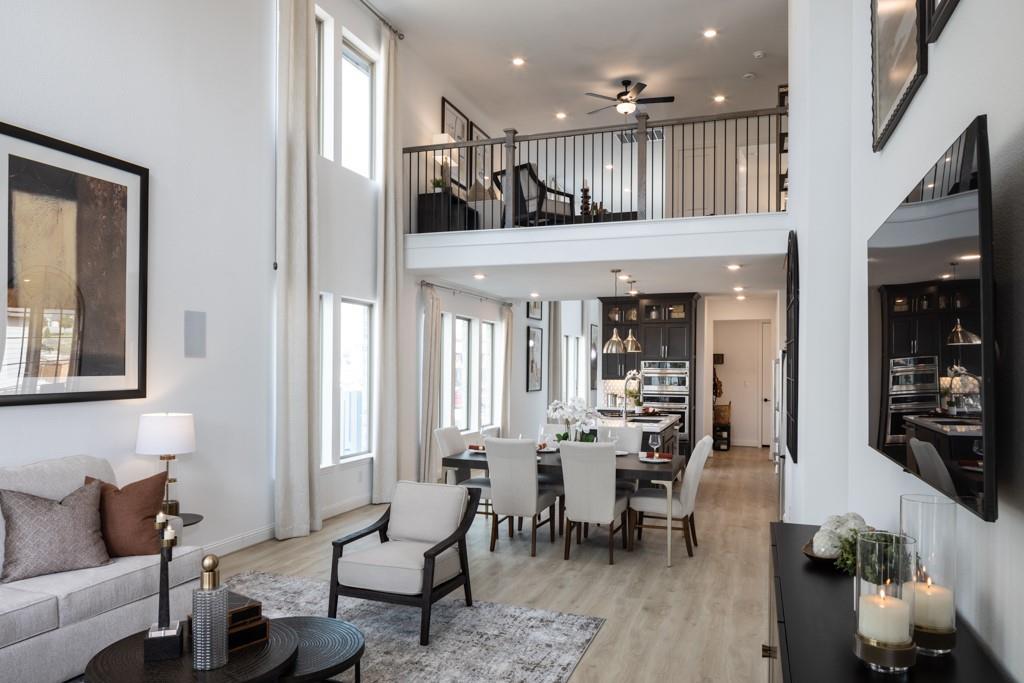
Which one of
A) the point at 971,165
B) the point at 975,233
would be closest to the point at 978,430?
the point at 975,233

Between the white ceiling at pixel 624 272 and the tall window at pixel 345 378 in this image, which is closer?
the tall window at pixel 345 378

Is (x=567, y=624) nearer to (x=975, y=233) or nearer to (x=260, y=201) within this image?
(x=975, y=233)

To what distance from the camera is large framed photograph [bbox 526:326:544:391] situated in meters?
13.1

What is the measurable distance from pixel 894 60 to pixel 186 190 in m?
4.79

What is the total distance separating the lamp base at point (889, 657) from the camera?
1.41 metres

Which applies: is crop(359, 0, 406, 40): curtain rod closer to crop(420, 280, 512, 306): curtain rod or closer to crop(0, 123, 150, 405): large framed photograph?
crop(420, 280, 512, 306): curtain rod

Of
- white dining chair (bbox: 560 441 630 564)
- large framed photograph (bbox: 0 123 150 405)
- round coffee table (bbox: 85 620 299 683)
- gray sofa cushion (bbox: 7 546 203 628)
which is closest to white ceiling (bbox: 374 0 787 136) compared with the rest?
large framed photograph (bbox: 0 123 150 405)

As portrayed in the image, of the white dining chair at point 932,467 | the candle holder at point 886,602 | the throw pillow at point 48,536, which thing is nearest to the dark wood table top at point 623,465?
the throw pillow at point 48,536

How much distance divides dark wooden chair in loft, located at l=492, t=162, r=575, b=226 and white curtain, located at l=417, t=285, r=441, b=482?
4.71 feet

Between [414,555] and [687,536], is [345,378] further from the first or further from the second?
[687,536]

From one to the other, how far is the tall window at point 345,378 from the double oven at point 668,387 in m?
5.11

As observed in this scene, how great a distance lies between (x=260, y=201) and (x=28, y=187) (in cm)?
206

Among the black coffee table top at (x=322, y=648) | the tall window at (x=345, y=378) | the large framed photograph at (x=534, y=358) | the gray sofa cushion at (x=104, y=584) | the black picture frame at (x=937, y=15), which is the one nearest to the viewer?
the black picture frame at (x=937, y=15)

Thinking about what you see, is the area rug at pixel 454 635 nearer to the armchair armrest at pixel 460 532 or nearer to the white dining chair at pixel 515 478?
the armchair armrest at pixel 460 532
